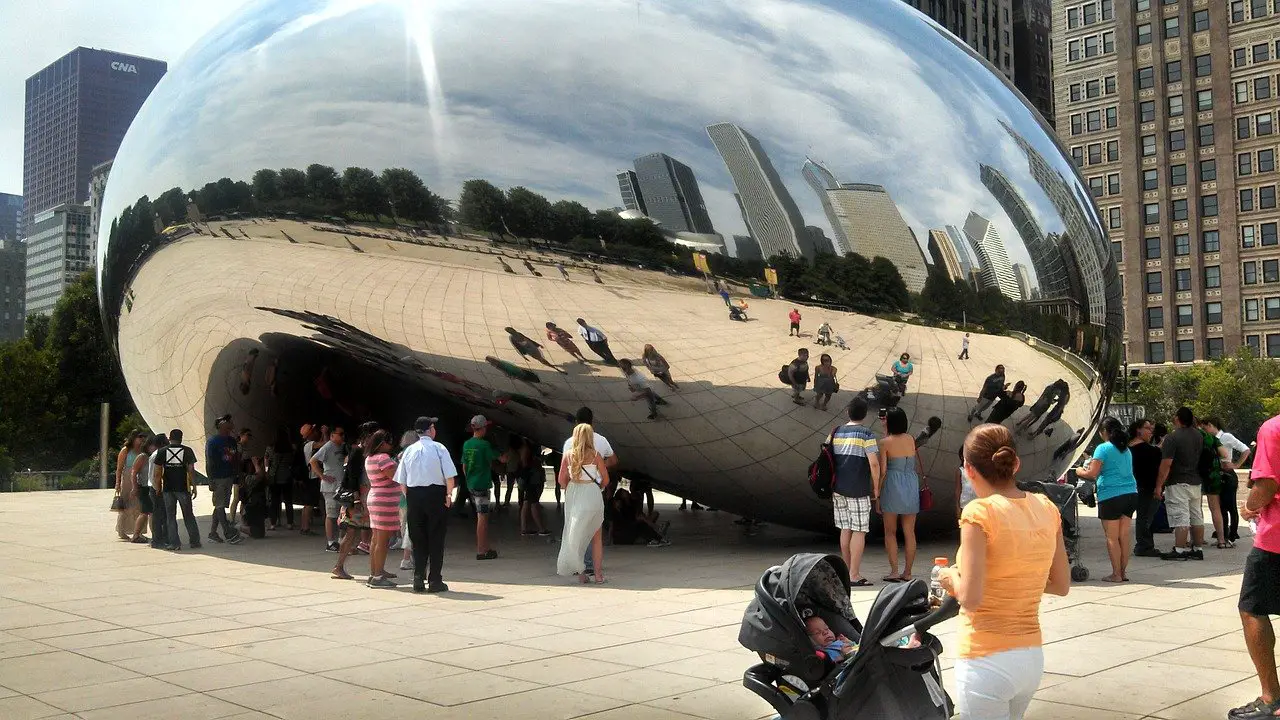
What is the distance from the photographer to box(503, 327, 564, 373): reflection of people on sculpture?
9.88 meters

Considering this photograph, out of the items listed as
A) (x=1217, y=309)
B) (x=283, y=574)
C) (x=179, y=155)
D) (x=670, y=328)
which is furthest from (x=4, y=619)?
(x=1217, y=309)

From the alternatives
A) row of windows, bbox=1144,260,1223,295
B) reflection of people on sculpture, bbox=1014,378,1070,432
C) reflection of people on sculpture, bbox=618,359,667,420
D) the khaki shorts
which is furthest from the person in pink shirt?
row of windows, bbox=1144,260,1223,295

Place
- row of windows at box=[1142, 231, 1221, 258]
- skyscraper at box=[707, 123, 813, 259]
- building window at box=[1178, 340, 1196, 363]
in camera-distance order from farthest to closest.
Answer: building window at box=[1178, 340, 1196, 363]
row of windows at box=[1142, 231, 1221, 258]
skyscraper at box=[707, 123, 813, 259]

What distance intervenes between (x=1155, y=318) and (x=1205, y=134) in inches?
566

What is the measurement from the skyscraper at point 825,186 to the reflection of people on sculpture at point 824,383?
0.90 meters

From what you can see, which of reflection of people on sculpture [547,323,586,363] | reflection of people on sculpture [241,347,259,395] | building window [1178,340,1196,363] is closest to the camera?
reflection of people on sculpture [547,323,586,363]

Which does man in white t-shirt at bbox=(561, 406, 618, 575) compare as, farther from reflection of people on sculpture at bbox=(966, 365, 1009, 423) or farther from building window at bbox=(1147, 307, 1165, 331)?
building window at bbox=(1147, 307, 1165, 331)

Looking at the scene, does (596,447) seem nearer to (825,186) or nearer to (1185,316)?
(825,186)

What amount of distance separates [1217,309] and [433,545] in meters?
90.1

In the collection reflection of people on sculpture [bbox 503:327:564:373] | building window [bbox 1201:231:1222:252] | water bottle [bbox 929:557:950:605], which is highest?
building window [bbox 1201:231:1222:252]

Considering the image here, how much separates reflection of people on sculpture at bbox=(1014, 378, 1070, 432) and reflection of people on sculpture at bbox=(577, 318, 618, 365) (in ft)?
11.9

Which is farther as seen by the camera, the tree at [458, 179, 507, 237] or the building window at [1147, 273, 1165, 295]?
the building window at [1147, 273, 1165, 295]

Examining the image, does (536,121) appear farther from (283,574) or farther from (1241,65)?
(1241,65)

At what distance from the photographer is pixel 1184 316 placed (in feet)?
293
